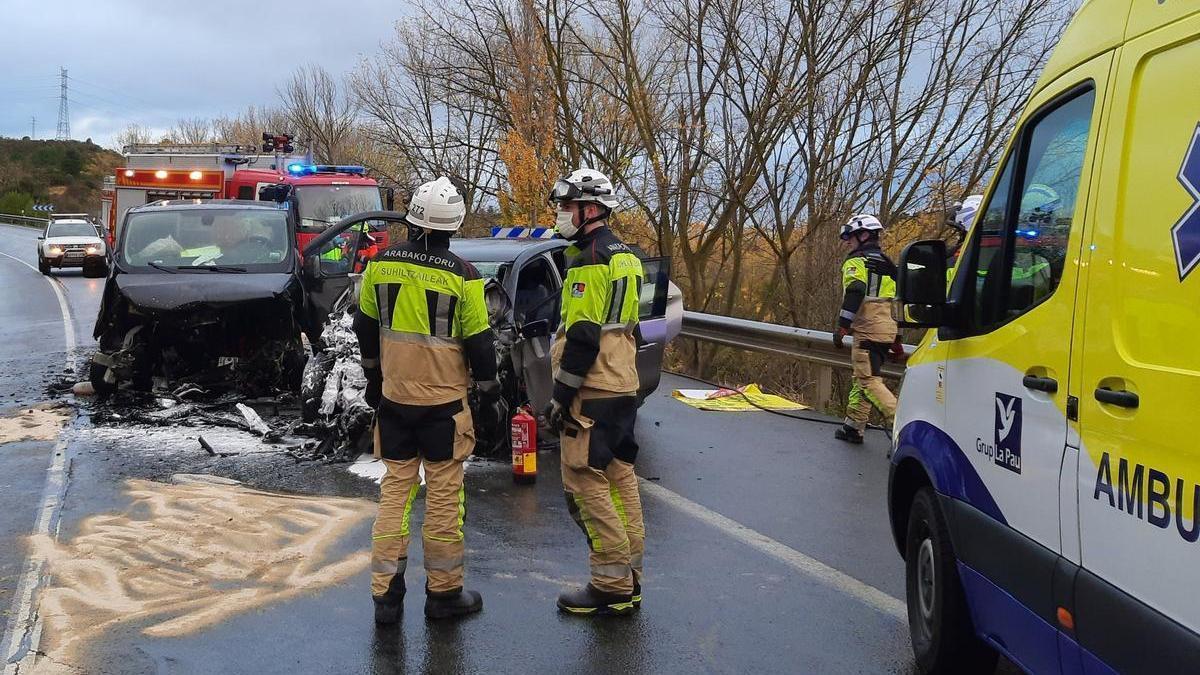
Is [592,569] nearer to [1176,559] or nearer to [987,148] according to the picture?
[1176,559]

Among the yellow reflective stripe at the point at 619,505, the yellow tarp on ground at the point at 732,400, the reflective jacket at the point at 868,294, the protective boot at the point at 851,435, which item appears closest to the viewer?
the yellow reflective stripe at the point at 619,505

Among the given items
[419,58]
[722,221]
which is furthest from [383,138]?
[722,221]

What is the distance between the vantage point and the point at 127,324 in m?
9.95

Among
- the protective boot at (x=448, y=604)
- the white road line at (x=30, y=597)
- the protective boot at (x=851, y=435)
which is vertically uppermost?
the protective boot at (x=851, y=435)

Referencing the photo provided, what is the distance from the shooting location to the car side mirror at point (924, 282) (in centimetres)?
363

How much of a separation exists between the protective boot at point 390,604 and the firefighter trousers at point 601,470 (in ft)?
2.73

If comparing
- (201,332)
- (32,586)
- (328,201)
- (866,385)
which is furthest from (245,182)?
(32,586)

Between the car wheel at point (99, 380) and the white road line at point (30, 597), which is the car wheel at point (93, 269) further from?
the white road line at point (30, 597)

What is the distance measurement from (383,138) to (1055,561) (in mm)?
34269

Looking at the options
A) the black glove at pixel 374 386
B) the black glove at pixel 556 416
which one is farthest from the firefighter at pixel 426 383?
the black glove at pixel 556 416

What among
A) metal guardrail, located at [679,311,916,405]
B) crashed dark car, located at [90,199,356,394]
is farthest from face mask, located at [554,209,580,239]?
crashed dark car, located at [90,199,356,394]

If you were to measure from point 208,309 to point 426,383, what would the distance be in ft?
18.8

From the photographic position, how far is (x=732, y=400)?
10.8 m

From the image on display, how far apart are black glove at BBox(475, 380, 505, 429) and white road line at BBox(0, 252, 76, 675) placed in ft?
6.84
